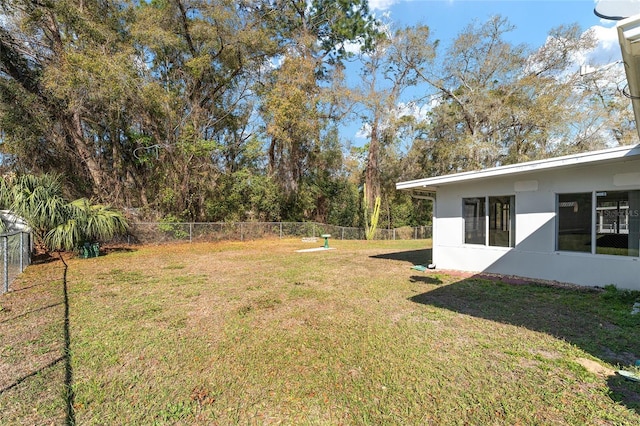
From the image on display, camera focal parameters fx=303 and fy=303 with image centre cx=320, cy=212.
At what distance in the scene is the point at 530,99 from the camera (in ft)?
49.3

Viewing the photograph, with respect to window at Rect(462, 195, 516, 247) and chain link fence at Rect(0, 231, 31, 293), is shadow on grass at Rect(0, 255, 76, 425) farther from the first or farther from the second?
window at Rect(462, 195, 516, 247)

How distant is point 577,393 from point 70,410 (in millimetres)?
4015

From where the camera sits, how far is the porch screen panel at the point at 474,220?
7.09m

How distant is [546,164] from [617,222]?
152 cm

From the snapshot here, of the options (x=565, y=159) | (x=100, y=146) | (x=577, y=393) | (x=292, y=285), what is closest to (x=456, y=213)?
(x=565, y=159)

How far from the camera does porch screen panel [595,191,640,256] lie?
17.1 ft

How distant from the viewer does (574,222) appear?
5.80 m

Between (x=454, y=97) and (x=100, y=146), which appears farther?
(x=454, y=97)

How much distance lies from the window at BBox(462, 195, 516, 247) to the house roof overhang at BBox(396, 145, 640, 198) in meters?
0.59

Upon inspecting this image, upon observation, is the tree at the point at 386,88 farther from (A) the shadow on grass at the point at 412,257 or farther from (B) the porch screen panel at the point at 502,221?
(B) the porch screen panel at the point at 502,221

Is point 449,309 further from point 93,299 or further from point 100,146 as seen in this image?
point 100,146

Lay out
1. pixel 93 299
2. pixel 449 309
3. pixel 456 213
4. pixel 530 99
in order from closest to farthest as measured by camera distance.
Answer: pixel 449 309
pixel 93 299
pixel 456 213
pixel 530 99

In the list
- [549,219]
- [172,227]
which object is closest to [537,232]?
[549,219]

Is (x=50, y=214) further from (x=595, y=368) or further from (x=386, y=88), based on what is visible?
(x=386, y=88)
